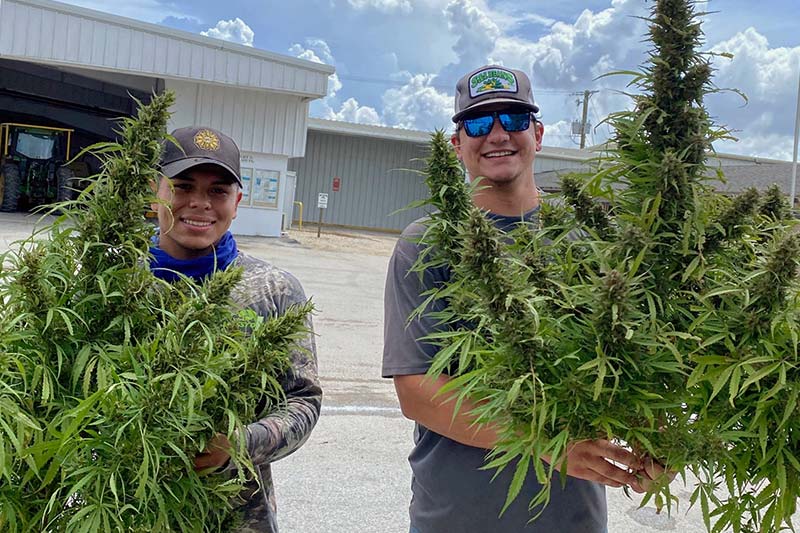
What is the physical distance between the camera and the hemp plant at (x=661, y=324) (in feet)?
3.85

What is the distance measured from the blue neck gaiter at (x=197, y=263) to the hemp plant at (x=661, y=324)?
3.36 feet

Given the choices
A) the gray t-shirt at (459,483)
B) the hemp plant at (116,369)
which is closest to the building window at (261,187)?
the gray t-shirt at (459,483)

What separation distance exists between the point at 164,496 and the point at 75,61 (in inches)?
801

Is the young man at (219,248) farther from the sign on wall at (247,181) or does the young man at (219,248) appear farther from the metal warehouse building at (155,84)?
the sign on wall at (247,181)

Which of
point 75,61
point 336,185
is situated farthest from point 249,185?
point 336,185

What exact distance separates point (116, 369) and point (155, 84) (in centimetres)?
2239

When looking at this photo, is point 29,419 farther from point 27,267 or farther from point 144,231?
point 144,231

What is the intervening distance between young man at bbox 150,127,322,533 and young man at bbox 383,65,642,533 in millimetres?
309

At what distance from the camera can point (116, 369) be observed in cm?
145

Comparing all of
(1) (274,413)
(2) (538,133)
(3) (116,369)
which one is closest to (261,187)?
(2) (538,133)

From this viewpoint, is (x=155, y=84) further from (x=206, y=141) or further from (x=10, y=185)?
(x=206, y=141)

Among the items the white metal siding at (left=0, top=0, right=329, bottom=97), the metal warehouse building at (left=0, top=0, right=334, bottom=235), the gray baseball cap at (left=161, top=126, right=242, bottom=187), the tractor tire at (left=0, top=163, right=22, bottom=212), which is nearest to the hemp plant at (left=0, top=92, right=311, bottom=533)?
the gray baseball cap at (left=161, top=126, right=242, bottom=187)

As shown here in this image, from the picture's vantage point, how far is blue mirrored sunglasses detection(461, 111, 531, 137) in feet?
6.98

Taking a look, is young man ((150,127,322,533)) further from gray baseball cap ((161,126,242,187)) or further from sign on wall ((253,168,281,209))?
sign on wall ((253,168,281,209))
